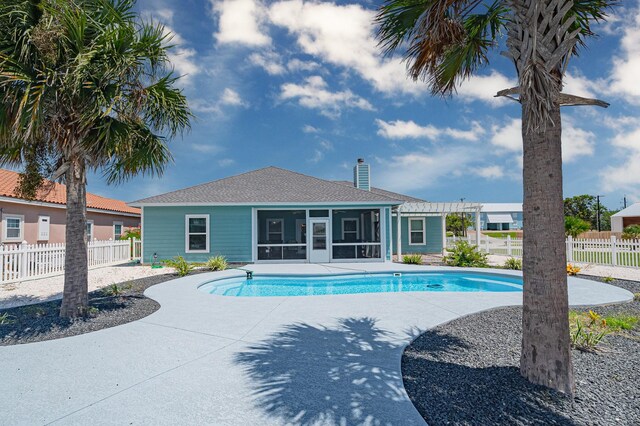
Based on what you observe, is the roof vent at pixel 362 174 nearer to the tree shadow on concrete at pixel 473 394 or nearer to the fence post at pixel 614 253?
the fence post at pixel 614 253

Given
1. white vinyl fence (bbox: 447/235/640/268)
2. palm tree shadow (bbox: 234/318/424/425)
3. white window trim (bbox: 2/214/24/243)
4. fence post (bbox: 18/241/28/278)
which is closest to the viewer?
palm tree shadow (bbox: 234/318/424/425)

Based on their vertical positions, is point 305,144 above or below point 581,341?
above

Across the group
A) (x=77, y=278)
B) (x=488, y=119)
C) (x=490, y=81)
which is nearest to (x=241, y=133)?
(x=488, y=119)

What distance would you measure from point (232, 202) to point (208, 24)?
24.2 feet

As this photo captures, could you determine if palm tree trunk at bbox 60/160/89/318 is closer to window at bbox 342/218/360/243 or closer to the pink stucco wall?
the pink stucco wall

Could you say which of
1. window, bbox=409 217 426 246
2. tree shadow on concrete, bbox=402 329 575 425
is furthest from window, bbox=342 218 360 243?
tree shadow on concrete, bbox=402 329 575 425

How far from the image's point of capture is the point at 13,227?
50.9 ft

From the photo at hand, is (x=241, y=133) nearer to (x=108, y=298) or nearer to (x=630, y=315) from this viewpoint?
(x=108, y=298)

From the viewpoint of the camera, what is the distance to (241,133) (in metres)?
19.3

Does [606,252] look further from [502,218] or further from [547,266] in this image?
[502,218]

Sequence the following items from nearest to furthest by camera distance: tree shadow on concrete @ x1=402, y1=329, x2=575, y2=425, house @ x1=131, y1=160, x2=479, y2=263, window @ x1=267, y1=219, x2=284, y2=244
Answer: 1. tree shadow on concrete @ x1=402, y1=329, x2=575, y2=425
2. house @ x1=131, y1=160, x2=479, y2=263
3. window @ x1=267, y1=219, x2=284, y2=244

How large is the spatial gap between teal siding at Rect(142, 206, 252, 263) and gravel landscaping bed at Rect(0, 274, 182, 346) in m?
7.46

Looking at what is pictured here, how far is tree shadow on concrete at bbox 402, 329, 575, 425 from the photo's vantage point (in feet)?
9.62

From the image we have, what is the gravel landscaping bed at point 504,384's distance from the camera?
9.74ft
